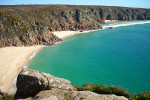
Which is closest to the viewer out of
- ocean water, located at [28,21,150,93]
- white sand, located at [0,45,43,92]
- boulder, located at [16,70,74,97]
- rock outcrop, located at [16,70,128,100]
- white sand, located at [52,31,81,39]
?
rock outcrop, located at [16,70,128,100]

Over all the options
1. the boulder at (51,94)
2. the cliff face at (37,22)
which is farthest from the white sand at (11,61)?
the boulder at (51,94)

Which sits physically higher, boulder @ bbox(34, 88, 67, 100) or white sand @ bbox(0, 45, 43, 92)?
boulder @ bbox(34, 88, 67, 100)

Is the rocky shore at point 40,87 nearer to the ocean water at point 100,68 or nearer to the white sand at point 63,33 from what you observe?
the ocean water at point 100,68

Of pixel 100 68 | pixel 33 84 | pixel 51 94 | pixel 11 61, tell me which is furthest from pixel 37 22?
pixel 51 94

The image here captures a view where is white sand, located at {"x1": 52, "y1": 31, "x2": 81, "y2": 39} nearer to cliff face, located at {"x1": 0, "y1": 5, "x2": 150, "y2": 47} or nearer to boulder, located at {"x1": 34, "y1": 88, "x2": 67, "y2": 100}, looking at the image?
cliff face, located at {"x1": 0, "y1": 5, "x2": 150, "y2": 47}

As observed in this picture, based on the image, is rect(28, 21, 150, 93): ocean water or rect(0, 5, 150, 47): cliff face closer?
rect(28, 21, 150, 93): ocean water

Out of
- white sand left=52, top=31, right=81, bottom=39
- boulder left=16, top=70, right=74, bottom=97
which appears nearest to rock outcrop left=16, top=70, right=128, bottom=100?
boulder left=16, top=70, right=74, bottom=97

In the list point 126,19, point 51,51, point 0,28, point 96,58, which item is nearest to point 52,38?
point 51,51

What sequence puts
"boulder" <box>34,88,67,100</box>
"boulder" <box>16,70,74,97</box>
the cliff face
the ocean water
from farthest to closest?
the cliff face
the ocean water
"boulder" <box>16,70,74,97</box>
"boulder" <box>34,88,67,100</box>
